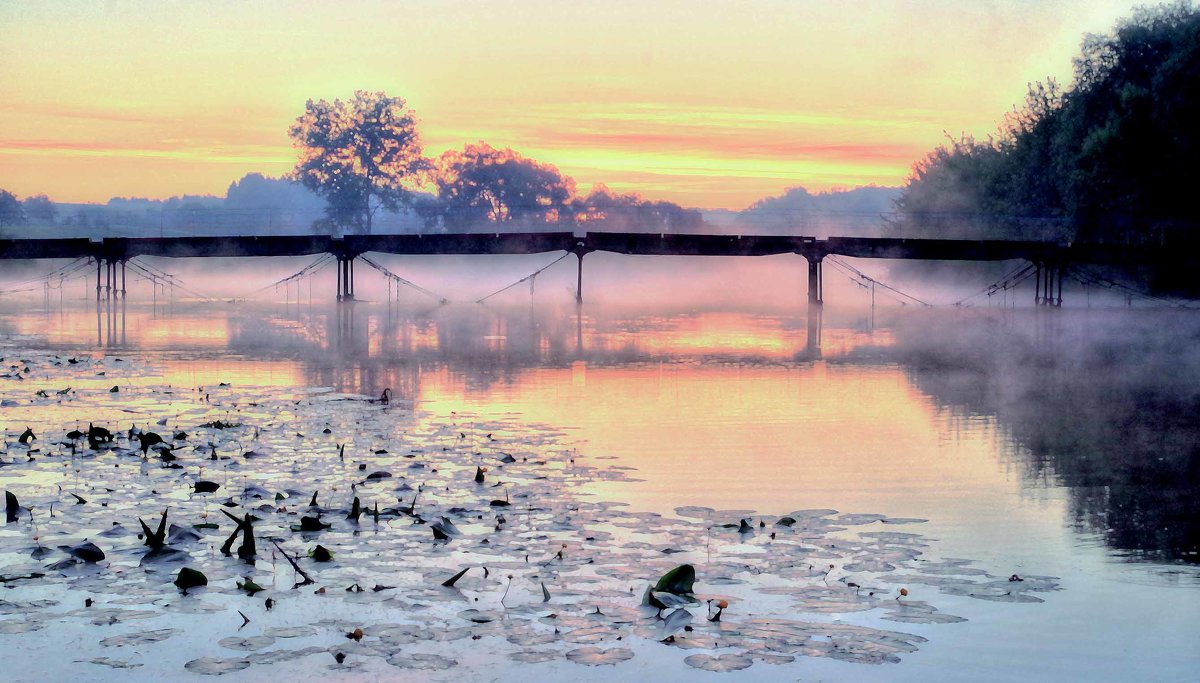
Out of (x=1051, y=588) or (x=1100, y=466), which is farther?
(x=1100, y=466)

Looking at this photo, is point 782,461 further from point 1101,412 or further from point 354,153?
point 354,153

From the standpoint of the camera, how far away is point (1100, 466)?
1434 cm

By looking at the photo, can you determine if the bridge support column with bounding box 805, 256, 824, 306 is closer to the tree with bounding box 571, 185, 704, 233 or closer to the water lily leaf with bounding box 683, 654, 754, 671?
the tree with bounding box 571, 185, 704, 233

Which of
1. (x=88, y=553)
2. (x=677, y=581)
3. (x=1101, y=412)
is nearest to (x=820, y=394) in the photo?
(x=1101, y=412)

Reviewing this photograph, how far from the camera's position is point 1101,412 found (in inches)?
781

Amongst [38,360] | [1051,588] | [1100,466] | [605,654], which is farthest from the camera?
[38,360]

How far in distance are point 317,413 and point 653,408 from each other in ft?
15.8

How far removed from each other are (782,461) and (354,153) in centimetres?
10741

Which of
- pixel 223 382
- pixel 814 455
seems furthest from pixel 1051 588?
pixel 223 382

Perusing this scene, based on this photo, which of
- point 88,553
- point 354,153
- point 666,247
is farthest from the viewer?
point 354,153

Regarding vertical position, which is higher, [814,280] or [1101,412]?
[814,280]

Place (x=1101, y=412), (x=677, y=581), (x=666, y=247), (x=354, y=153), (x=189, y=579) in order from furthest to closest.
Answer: (x=354, y=153)
(x=666, y=247)
(x=1101, y=412)
(x=189, y=579)
(x=677, y=581)

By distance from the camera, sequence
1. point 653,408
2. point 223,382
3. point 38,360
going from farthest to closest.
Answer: point 38,360 < point 223,382 < point 653,408

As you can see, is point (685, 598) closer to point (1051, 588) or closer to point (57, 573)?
point (1051, 588)
